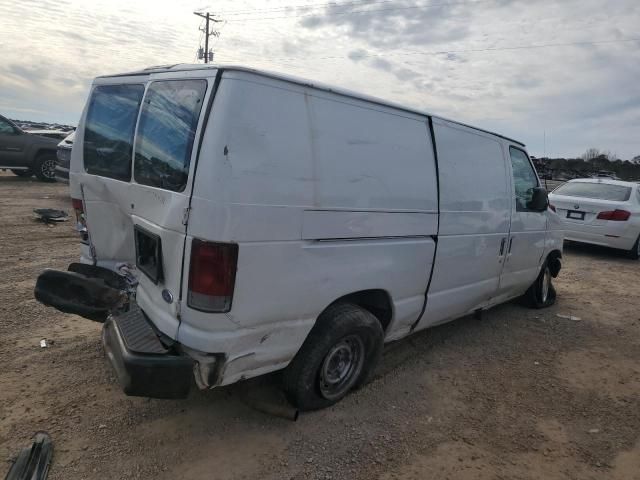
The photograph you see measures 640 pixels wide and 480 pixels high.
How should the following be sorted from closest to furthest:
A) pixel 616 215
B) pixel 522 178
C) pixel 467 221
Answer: pixel 467 221
pixel 522 178
pixel 616 215

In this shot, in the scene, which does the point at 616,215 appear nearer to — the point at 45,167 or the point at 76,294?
the point at 76,294

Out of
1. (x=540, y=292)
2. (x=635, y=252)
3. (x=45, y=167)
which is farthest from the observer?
(x=45, y=167)

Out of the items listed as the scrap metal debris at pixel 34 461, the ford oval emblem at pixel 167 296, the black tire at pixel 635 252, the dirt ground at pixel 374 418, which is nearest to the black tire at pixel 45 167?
the dirt ground at pixel 374 418

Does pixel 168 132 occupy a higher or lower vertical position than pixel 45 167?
higher

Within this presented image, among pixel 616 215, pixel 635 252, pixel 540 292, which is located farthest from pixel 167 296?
pixel 635 252

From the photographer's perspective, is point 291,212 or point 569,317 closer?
point 291,212

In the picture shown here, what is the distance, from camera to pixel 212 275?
2.42 meters

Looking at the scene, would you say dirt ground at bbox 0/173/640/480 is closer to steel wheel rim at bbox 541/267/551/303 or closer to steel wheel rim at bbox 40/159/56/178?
steel wheel rim at bbox 541/267/551/303

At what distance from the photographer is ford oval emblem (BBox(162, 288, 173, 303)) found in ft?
8.56

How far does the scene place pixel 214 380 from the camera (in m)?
2.57

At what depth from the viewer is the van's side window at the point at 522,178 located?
16.0ft

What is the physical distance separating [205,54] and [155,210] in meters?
40.5

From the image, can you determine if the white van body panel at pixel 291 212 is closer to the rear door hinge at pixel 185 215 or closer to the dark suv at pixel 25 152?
the rear door hinge at pixel 185 215

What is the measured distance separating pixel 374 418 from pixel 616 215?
8.22 m
